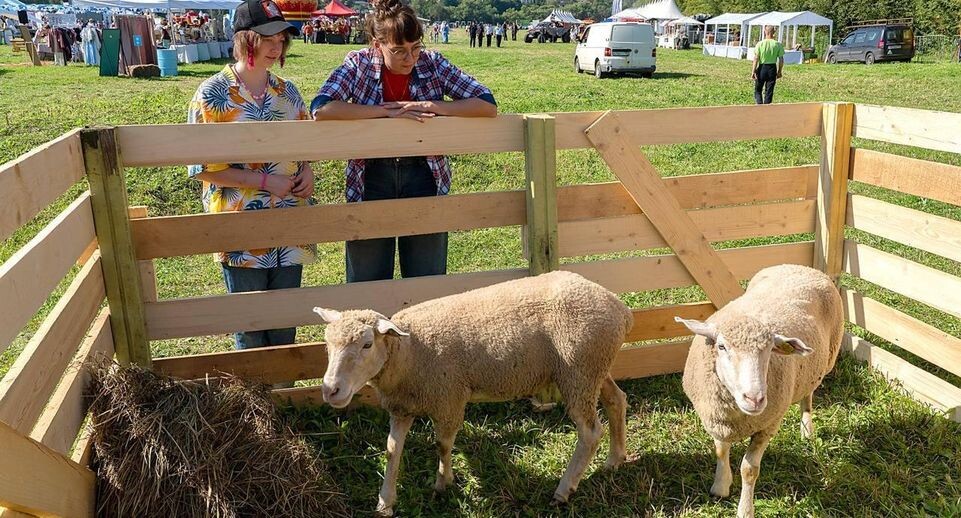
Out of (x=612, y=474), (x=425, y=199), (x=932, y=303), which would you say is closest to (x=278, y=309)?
(x=425, y=199)

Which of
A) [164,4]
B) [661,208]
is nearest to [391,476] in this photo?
[661,208]

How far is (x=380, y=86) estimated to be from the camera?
415 centimetres

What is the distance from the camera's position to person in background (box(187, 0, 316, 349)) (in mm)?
3854

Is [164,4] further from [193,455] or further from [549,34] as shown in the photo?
[549,34]

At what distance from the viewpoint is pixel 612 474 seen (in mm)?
3896

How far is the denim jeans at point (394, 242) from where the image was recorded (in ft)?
14.0

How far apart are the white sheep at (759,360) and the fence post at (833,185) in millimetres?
854

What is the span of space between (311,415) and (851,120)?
12.6 feet

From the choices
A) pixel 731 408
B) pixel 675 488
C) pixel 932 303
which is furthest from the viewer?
pixel 932 303

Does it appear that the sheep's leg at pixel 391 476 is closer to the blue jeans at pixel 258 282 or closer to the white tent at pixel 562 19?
the blue jeans at pixel 258 282

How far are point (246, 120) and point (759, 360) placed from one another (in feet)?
9.09

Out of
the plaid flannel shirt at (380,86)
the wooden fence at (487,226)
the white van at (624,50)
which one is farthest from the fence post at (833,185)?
the white van at (624,50)

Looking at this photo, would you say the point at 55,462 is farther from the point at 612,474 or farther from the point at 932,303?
the point at 932,303

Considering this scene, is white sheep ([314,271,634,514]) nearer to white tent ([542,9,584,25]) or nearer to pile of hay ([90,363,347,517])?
pile of hay ([90,363,347,517])
